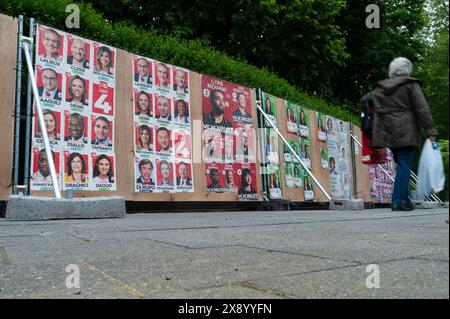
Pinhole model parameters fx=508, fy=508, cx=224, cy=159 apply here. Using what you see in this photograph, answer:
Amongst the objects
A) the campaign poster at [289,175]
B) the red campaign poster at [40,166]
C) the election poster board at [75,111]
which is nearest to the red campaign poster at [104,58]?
the election poster board at [75,111]

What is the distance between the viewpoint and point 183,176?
331 inches

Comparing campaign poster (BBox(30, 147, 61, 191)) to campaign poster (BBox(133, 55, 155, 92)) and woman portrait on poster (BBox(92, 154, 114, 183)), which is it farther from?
campaign poster (BBox(133, 55, 155, 92))

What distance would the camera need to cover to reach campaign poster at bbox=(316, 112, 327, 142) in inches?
507

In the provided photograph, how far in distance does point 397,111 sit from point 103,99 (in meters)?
Result: 5.23

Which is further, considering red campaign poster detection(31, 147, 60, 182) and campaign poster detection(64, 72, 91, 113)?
campaign poster detection(64, 72, 91, 113)

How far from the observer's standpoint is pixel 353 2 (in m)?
21.1

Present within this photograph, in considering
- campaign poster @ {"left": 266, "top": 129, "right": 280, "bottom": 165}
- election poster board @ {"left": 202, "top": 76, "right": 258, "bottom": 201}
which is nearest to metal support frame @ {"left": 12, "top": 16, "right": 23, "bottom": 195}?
election poster board @ {"left": 202, "top": 76, "right": 258, "bottom": 201}

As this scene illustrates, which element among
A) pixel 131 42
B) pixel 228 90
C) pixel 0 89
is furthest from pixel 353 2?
pixel 0 89

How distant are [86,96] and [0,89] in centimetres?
123

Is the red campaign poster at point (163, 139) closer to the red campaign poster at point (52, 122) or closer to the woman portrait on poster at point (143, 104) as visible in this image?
the woman portrait on poster at point (143, 104)

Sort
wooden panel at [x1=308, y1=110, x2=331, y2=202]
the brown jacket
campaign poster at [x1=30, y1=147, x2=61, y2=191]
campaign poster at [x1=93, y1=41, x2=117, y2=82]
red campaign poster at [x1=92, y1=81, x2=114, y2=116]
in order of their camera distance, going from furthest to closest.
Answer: wooden panel at [x1=308, y1=110, x2=331, y2=202] < campaign poster at [x1=93, y1=41, x2=117, y2=82] < red campaign poster at [x1=92, y1=81, x2=114, y2=116] < campaign poster at [x1=30, y1=147, x2=61, y2=191] < the brown jacket

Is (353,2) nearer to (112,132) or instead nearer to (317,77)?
(317,77)

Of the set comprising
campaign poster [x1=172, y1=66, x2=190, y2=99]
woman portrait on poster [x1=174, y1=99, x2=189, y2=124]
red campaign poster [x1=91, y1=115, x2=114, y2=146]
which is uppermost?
campaign poster [x1=172, y1=66, x2=190, y2=99]

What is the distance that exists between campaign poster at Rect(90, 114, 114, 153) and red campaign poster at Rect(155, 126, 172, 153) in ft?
2.91
